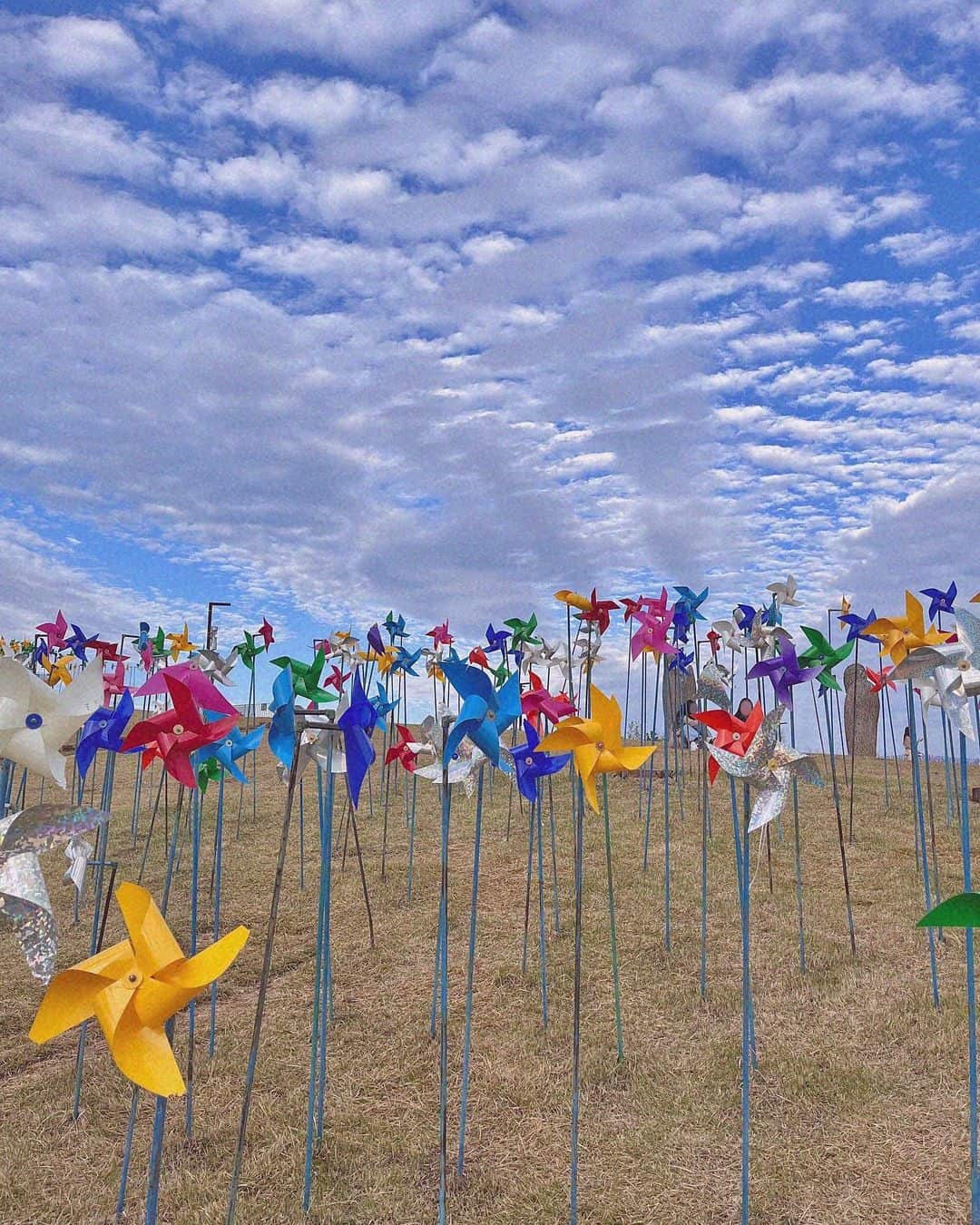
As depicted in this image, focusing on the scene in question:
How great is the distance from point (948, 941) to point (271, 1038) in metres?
4.23

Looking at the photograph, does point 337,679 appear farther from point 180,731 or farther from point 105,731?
point 180,731

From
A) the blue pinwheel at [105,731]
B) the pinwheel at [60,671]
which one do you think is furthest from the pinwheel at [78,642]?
the blue pinwheel at [105,731]

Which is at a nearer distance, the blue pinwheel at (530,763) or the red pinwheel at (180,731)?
the red pinwheel at (180,731)

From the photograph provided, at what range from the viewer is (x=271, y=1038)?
4.50m

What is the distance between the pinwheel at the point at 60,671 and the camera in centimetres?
823

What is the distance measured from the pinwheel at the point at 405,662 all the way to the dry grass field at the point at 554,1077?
8.98 feet

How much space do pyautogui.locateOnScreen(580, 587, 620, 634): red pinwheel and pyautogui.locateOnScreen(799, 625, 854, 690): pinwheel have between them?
118cm

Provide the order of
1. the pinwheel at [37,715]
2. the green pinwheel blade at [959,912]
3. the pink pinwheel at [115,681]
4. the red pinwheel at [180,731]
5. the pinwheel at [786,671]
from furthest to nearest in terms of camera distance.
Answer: the pink pinwheel at [115,681], the pinwheel at [786,671], the red pinwheel at [180,731], the pinwheel at [37,715], the green pinwheel blade at [959,912]

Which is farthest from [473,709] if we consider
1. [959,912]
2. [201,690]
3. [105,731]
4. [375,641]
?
[375,641]

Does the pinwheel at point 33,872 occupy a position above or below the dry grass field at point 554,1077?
above

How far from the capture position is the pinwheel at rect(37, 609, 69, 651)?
30.8 feet

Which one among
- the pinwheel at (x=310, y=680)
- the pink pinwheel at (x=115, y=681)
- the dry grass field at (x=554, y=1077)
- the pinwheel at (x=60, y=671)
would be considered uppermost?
the pinwheel at (x=60, y=671)

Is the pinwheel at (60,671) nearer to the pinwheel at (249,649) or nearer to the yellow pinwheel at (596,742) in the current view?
the pinwheel at (249,649)

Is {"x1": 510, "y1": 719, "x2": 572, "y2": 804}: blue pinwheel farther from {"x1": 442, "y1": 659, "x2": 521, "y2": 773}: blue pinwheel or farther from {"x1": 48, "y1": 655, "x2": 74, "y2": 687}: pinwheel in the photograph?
{"x1": 48, "y1": 655, "x2": 74, "y2": 687}: pinwheel
